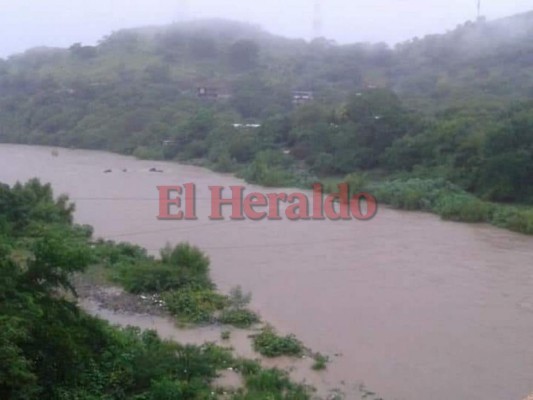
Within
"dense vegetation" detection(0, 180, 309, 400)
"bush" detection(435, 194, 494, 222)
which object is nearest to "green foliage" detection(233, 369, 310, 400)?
→ "dense vegetation" detection(0, 180, 309, 400)

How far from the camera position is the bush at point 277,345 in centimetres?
782

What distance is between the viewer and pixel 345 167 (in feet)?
71.2

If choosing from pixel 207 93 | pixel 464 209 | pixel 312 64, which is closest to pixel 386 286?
pixel 464 209

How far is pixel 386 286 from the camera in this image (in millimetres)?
10773

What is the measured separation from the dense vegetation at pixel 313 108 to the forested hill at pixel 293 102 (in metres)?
0.06

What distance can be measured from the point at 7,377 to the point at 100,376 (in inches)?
60.0

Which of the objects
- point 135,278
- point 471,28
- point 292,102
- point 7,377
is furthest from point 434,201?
point 471,28

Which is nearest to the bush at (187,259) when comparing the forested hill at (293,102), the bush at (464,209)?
the bush at (464,209)

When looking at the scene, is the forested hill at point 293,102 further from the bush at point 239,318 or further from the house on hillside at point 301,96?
the bush at point 239,318

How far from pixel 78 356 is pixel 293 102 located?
2844 cm

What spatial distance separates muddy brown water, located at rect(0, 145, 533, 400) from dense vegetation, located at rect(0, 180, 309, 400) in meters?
1.18

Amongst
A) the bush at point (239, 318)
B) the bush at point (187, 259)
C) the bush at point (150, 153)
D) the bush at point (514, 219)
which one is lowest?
the bush at point (239, 318)

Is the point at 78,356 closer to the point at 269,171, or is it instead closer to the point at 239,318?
the point at 239,318

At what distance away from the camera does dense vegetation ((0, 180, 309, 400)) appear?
16.8ft
